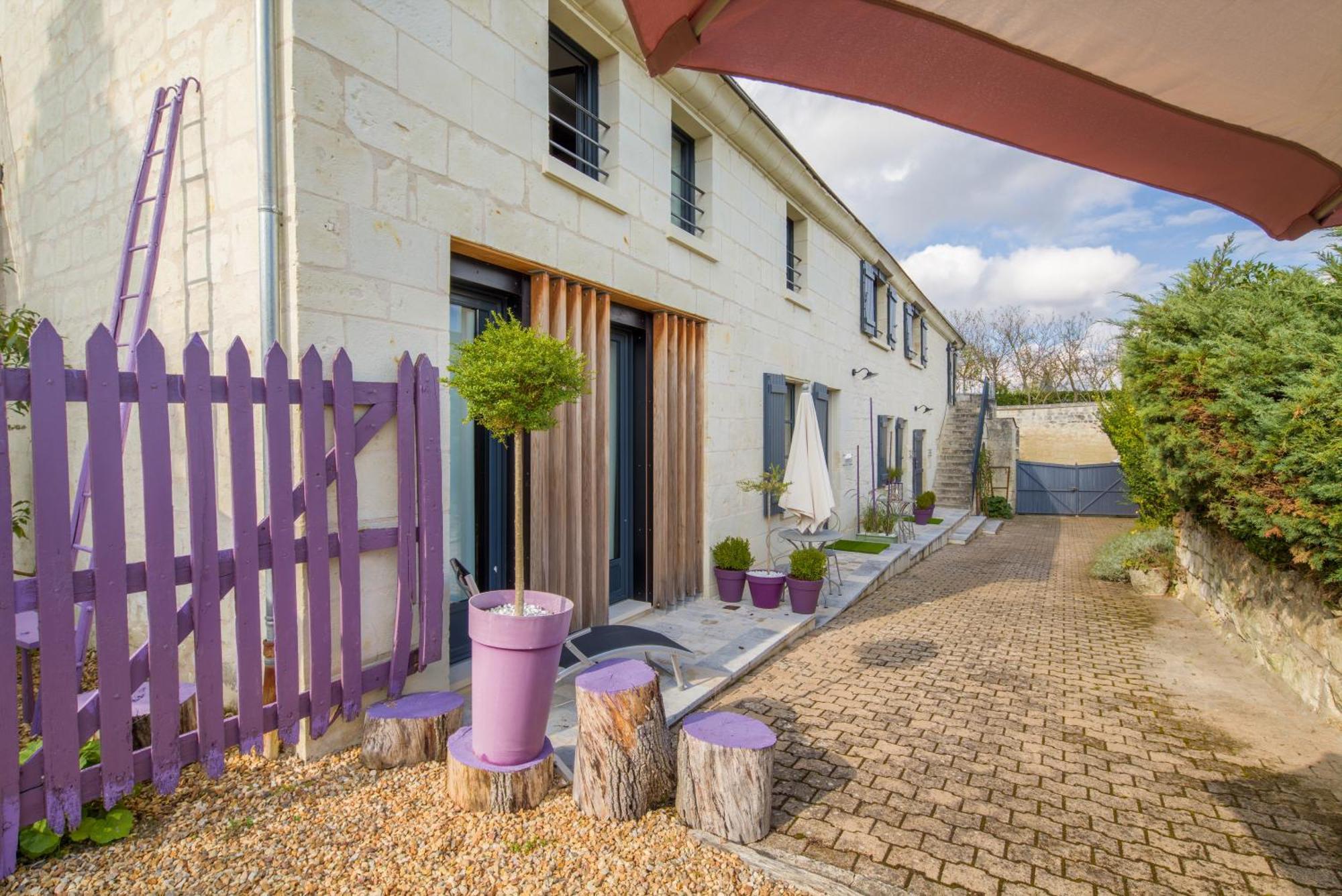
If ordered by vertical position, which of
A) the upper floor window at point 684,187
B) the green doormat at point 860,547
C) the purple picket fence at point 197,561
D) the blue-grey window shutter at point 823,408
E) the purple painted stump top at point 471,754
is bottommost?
the green doormat at point 860,547

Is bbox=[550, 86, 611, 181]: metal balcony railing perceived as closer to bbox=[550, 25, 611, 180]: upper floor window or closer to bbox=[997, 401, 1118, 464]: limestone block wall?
bbox=[550, 25, 611, 180]: upper floor window

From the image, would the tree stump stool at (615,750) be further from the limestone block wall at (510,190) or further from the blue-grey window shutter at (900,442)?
the blue-grey window shutter at (900,442)

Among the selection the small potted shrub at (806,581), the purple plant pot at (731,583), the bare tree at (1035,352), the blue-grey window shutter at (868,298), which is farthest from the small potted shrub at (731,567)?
the bare tree at (1035,352)

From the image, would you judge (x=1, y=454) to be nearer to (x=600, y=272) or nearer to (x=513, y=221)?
(x=513, y=221)

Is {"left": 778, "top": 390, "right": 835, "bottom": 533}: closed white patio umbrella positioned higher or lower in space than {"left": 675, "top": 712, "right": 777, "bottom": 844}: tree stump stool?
higher

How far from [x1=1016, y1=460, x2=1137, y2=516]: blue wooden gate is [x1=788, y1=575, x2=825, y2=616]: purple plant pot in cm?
1609

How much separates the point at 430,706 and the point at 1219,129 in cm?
371

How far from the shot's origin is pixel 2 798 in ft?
7.32

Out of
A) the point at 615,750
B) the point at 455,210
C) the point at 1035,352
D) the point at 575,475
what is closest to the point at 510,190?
the point at 455,210

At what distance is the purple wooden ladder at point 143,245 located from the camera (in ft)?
11.3

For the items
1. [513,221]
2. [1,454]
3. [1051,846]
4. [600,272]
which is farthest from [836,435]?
[1,454]

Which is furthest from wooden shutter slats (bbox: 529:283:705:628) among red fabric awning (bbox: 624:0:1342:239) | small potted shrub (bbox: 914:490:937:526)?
small potted shrub (bbox: 914:490:937:526)

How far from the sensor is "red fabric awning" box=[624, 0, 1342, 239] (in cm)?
119

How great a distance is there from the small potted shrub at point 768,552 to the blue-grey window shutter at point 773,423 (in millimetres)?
61
